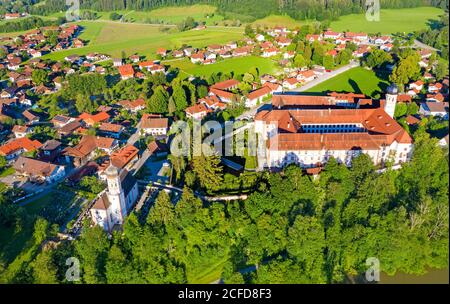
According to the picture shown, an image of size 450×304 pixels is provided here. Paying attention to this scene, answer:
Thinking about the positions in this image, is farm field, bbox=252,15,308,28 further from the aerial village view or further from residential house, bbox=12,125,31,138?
residential house, bbox=12,125,31,138

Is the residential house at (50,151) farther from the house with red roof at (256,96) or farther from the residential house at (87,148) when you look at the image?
the house with red roof at (256,96)

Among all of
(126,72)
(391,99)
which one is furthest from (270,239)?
(126,72)

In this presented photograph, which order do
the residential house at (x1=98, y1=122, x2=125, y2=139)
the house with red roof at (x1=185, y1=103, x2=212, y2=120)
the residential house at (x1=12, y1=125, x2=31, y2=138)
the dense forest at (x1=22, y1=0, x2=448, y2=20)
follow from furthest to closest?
the dense forest at (x1=22, y1=0, x2=448, y2=20)
the house with red roof at (x1=185, y1=103, x2=212, y2=120)
the residential house at (x1=12, y1=125, x2=31, y2=138)
the residential house at (x1=98, y1=122, x2=125, y2=139)

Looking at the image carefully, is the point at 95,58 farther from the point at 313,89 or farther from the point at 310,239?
the point at 310,239

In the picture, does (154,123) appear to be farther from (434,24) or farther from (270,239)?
(434,24)

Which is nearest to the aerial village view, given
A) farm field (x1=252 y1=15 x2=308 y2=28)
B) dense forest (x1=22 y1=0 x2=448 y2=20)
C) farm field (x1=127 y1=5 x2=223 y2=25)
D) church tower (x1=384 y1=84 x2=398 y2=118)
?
church tower (x1=384 y1=84 x2=398 y2=118)

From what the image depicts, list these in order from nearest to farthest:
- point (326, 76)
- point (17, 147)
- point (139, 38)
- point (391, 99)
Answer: point (391, 99)
point (17, 147)
point (326, 76)
point (139, 38)
